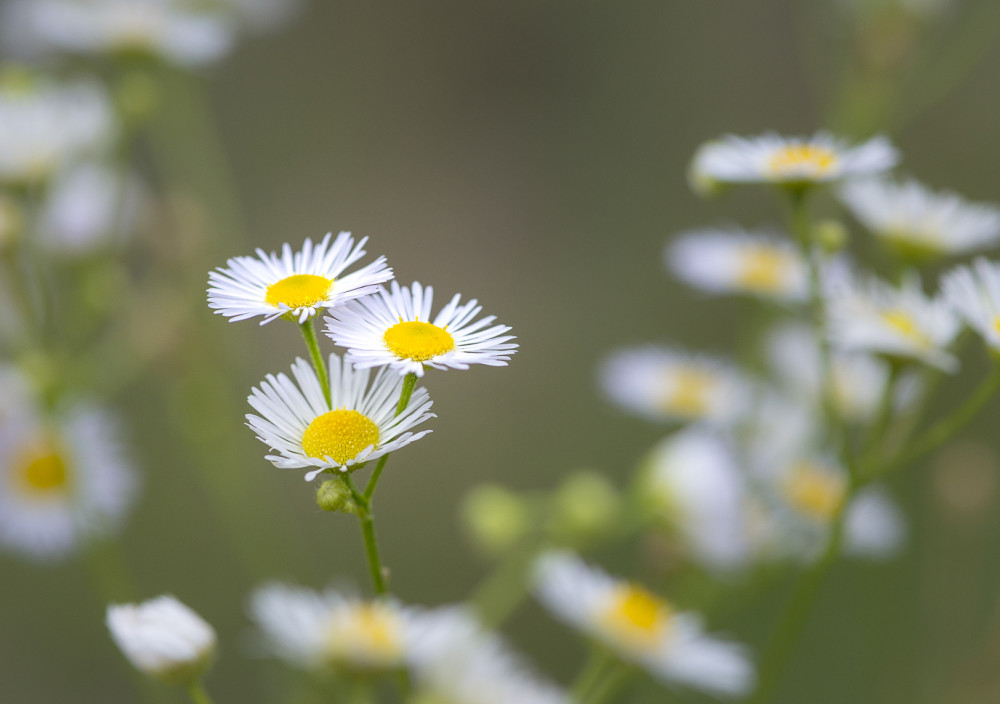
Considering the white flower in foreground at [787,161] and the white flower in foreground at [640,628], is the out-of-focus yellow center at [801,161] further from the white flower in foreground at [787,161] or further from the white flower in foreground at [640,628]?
the white flower in foreground at [640,628]

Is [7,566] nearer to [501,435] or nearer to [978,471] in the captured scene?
[501,435]

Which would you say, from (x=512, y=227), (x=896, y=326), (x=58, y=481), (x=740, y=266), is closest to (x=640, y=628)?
(x=896, y=326)

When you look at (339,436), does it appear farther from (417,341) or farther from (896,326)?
(896,326)

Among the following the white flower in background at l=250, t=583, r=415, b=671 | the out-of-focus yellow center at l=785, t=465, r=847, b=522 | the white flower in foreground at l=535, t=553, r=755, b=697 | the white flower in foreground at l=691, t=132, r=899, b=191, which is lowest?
the white flower in background at l=250, t=583, r=415, b=671

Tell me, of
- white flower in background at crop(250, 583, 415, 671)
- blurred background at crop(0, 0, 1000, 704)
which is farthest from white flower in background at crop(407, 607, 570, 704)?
blurred background at crop(0, 0, 1000, 704)

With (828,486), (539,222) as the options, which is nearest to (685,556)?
(828,486)

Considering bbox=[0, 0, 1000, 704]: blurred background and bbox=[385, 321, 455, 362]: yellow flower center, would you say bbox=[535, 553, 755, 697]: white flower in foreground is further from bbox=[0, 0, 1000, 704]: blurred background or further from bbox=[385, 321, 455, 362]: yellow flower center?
bbox=[0, 0, 1000, 704]: blurred background
